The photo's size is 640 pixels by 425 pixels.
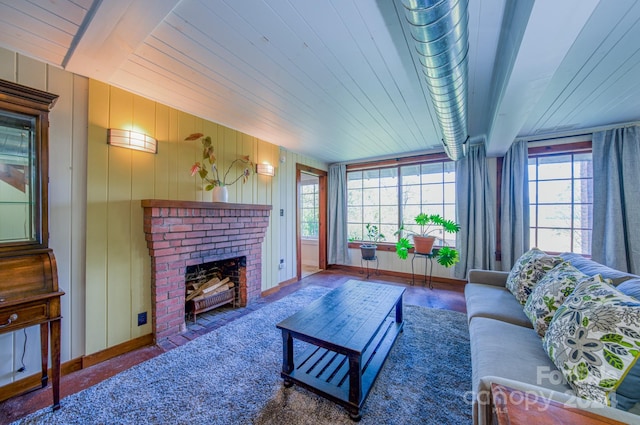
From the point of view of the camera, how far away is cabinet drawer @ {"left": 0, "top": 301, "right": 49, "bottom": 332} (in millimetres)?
1304

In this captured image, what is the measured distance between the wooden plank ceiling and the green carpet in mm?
2133

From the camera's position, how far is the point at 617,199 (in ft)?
9.22

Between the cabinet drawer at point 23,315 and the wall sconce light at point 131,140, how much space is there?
128 cm

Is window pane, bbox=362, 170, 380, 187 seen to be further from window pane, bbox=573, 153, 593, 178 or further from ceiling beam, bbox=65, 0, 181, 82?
ceiling beam, bbox=65, 0, 181, 82

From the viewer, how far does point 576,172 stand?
129 inches

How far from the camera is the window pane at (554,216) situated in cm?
332

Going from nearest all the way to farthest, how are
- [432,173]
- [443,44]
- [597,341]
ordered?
1. [597,341]
2. [443,44]
3. [432,173]

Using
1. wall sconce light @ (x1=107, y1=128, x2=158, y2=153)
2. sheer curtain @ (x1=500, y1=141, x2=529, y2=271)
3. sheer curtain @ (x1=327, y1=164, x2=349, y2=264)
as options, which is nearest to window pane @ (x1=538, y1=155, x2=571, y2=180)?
sheer curtain @ (x1=500, y1=141, x2=529, y2=271)

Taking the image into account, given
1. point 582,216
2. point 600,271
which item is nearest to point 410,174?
point 582,216

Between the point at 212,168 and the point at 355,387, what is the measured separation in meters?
2.56

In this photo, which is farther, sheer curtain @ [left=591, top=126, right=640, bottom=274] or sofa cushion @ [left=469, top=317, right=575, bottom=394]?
sheer curtain @ [left=591, top=126, right=640, bottom=274]

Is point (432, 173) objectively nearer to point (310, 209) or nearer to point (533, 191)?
point (533, 191)

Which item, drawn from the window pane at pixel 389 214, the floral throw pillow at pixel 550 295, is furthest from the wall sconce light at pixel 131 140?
the window pane at pixel 389 214

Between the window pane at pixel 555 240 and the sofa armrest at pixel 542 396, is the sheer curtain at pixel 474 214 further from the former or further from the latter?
the sofa armrest at pixel 542 396
